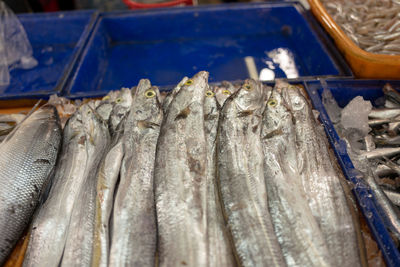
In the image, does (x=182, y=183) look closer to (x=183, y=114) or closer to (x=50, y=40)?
(x=183, y=114)

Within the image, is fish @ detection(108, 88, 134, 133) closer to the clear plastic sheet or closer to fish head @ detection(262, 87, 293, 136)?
fish head @ detection(262, 87, 293, 136)

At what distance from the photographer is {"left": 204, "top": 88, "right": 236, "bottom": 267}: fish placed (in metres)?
1.45

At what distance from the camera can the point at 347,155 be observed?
211 cm

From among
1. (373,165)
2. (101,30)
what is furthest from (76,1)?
(373,165)

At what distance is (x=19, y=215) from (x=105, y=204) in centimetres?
74

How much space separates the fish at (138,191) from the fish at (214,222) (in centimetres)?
35

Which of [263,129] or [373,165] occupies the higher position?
[263,129]

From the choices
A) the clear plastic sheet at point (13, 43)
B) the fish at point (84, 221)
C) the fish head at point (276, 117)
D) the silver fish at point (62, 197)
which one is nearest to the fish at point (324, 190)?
the fish head at point (276, 117)

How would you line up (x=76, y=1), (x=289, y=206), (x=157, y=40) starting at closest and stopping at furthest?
1. (x=289, y=206)
2. (x=157, y=40)
3. (x=76, y=1)

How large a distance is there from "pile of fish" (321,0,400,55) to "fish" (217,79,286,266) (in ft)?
7.52

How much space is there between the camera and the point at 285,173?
5.92ft

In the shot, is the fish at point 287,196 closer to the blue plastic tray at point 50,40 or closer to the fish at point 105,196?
the fish at point 105,196

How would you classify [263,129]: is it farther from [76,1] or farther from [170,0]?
[76,1]

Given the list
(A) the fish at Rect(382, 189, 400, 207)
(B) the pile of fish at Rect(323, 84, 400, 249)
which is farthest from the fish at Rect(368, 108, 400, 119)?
(A) the fish at Rect(382, 189, 400, 207)
